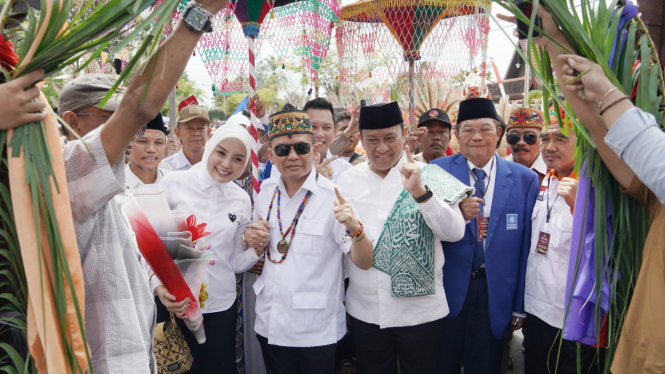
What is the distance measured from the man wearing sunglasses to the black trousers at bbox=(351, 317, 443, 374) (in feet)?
6.80

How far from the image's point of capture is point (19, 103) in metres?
1.15

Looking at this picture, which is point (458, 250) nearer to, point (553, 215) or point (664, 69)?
point (553, 215)

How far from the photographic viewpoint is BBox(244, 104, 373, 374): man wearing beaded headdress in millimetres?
2629

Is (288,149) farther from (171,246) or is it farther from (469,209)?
(469,209)

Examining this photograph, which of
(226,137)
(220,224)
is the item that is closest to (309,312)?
(220,224)

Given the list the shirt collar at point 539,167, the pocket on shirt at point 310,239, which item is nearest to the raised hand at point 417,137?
the shirt collar at point 539,167

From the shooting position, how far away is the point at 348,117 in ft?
19.9

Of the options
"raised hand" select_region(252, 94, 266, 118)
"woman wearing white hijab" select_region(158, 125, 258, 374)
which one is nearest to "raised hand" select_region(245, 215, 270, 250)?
"woman wearing white hijab" select_region(158, 125, 258, 374)

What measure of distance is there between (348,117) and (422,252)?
3.69 metres

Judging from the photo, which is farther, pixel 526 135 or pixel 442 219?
pixel 526 135

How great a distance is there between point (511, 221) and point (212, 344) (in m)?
2.25

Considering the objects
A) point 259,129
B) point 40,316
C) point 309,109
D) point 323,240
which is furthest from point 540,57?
point 259,129

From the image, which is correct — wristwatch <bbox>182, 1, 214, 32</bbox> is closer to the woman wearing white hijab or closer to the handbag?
the woman wearing white hijab

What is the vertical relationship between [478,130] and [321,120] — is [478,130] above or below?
below
